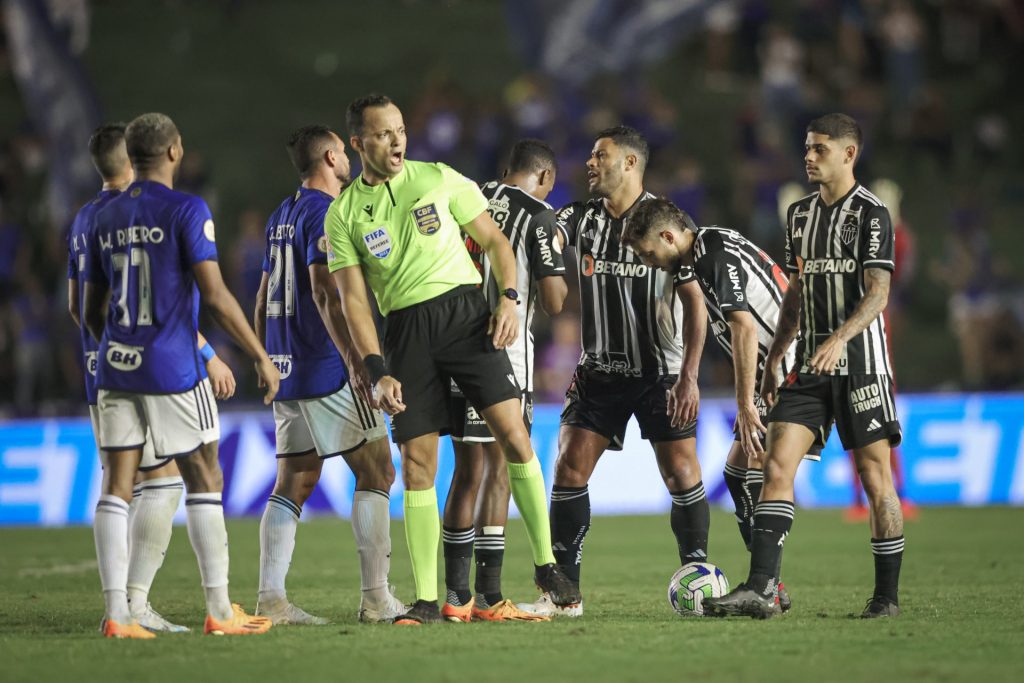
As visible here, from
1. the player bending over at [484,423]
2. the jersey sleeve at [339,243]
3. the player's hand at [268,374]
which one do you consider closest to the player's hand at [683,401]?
the player bending over at [484,423]

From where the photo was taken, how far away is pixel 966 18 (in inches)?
1022

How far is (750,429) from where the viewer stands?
7516mm

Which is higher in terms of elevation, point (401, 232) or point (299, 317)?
point (401, 232)

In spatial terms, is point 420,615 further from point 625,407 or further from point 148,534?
point 625,407

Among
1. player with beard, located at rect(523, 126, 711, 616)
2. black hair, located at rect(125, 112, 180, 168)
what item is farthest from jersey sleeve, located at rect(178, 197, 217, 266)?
player with beard, located at rect(523, 126, 711, 616)

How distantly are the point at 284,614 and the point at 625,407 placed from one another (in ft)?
7.20

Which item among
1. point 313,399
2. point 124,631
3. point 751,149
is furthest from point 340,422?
point 751,149

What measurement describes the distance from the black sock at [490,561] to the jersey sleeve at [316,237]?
67.1 inches

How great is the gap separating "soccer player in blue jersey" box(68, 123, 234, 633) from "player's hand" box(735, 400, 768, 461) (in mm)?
2637

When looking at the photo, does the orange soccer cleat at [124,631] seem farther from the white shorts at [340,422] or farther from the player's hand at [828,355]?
the player's hand at [828,355]

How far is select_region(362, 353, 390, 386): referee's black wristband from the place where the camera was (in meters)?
6.88

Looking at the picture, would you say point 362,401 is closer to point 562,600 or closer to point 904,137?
point 562,600

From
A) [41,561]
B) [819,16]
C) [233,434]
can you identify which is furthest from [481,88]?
[41,561]

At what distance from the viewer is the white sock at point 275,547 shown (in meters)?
7.52
